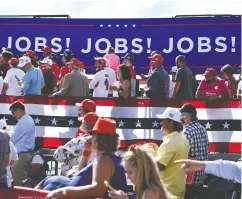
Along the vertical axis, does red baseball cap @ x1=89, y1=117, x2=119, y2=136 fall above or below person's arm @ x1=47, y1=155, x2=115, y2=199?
above

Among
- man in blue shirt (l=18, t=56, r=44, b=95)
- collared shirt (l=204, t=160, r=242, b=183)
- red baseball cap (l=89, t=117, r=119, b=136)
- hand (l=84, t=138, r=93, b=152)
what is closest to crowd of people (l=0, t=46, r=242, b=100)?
man in blue shirt (l=18, t=56, r=44, b=95)

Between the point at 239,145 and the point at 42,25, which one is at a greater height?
the point at 42,25

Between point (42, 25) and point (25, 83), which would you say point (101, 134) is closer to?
point (25, 83)

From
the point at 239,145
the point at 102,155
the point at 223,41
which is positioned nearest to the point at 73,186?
the point at 102,155

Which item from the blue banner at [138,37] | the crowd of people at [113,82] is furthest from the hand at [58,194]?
the blue banner at [138,37]

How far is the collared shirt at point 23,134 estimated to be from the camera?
34.1 feet

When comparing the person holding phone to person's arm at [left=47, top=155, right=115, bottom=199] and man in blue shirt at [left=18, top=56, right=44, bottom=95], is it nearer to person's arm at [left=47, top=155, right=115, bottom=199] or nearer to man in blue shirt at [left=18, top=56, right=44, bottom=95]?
person's arm at [left=47, top=155, right=115, bottom=199]

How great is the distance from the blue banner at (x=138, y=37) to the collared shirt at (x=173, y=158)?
11.6 meters

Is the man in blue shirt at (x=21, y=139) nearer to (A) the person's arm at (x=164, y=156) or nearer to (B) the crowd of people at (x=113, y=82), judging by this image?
(B) the crowd of people at (x=113, y=82)

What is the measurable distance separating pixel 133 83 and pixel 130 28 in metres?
6.29

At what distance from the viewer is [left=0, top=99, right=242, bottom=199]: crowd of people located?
543 cm

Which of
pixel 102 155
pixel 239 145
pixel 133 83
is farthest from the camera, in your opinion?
pixel 133 83

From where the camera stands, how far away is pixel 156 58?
39.9ft

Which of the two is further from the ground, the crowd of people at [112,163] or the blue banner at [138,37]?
the blue banner at [138,37]
